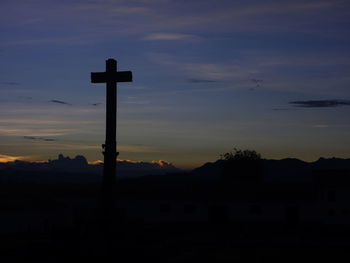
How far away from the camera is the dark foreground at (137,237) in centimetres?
1723

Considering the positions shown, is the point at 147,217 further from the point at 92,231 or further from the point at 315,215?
the point at 92,231

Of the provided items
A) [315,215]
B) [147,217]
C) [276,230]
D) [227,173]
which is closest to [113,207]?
[276,230]

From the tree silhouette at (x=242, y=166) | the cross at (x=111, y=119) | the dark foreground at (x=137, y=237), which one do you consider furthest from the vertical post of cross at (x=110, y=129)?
the tree silhouette at (x=242, y=166)

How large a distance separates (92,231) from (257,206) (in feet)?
122

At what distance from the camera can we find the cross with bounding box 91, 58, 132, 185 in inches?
699

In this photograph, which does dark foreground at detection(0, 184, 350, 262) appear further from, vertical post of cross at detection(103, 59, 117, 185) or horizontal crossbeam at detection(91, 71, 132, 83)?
horizontal crossbeam at detection(91, 71, 132, 83)

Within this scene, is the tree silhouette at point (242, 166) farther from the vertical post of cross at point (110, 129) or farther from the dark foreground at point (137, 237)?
the vertical post of cross at point (110, 129)

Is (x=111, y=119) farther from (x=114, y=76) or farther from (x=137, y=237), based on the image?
(x=137, y=237)

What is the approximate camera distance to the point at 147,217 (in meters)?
53.4

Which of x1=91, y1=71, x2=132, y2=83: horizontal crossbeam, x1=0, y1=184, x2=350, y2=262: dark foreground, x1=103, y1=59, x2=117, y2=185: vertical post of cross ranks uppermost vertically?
x1=91, y1=71, x2=132, y2=83: horizontal crossbeam

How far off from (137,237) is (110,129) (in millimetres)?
3482

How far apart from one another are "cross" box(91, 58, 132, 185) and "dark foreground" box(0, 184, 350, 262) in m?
1.08

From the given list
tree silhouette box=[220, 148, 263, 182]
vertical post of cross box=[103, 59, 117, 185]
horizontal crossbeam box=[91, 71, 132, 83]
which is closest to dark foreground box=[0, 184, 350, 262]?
vertical post of cross box=[103, 59, 117, 185]

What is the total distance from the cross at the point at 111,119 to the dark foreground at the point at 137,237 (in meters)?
1.08
